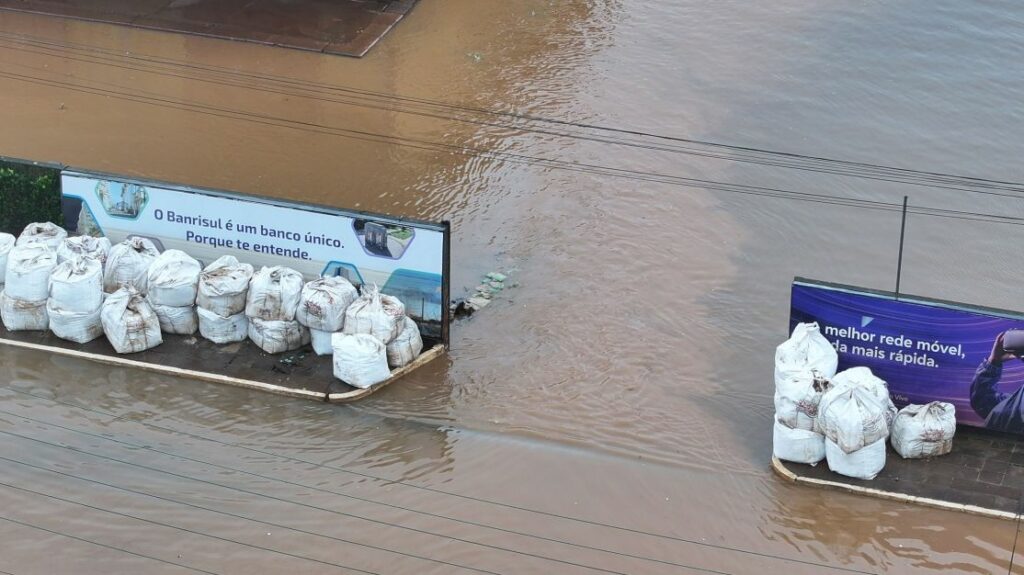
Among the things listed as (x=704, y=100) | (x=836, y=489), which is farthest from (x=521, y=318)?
(x=704, y=100)

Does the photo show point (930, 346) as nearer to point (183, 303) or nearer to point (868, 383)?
point (868, 383)

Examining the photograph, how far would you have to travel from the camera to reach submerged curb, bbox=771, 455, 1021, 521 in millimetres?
10516

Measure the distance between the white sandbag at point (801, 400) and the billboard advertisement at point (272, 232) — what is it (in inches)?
148

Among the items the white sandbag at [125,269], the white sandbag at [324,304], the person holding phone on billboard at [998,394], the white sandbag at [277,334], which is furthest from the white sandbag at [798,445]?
the white sandbag at [125,269]

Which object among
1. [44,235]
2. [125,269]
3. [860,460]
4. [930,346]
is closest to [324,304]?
[125,269]

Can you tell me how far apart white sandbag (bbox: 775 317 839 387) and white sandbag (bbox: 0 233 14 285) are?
27.5 feet

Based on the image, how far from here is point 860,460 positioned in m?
10.8

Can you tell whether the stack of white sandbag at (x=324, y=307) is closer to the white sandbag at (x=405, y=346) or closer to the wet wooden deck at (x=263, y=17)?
the white sandbag at (x=405, y=346)

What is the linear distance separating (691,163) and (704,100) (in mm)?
2068

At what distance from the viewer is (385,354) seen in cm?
1231

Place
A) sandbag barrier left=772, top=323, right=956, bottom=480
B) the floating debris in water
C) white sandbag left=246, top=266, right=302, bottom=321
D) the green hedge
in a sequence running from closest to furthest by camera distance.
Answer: sandbag barrier left=772, top=323, right=956, bottom=480 → white sandbag left=246, top=266, right=302, bottom=321 → the floating debris in water → the green hedge

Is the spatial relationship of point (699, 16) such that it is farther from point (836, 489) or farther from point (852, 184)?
point (836, 489)

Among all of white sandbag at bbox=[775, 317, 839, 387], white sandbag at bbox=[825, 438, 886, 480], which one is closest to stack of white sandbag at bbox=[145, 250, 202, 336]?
white sandbag at bbox=[775, 317, 839, 387]

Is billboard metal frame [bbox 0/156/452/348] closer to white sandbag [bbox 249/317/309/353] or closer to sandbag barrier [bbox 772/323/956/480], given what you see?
white sandbag [bbox 249/317/309/353]
